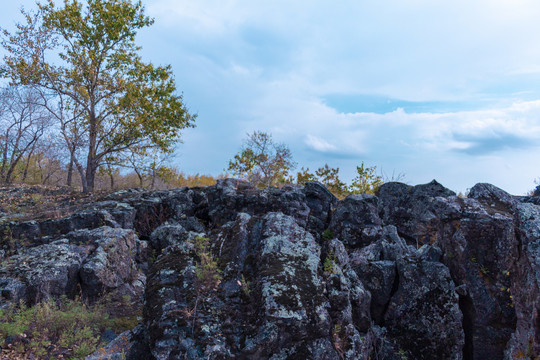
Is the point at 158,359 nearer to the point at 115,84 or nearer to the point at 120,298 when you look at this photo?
the point at 120,298

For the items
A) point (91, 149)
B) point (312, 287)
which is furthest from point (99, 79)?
point (312, 287)

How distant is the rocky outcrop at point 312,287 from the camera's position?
6230mm

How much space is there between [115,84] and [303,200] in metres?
16.8

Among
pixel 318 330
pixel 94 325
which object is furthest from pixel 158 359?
pixel 94 325

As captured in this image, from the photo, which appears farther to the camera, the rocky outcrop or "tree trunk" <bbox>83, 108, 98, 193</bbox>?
"tree trunk" <bbox>83, 108, 98, 193</bbox>

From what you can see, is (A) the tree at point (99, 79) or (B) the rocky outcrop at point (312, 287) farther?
(A) the tree at point (99, 79)

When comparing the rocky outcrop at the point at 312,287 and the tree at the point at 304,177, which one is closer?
the rocky outcrop at the point at 312,287

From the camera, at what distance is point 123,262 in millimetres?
12555

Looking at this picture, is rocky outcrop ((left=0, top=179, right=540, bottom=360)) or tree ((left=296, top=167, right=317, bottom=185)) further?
tree ((left=296, top=167, right=317, bottom=185))

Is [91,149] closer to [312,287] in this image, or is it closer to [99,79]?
[99,79]

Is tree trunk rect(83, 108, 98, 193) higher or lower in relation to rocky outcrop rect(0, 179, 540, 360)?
higher

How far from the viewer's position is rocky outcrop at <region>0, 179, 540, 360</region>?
6.23 meters

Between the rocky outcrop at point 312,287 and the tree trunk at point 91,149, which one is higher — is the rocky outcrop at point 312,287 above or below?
below

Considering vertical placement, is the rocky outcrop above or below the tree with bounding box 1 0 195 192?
below
